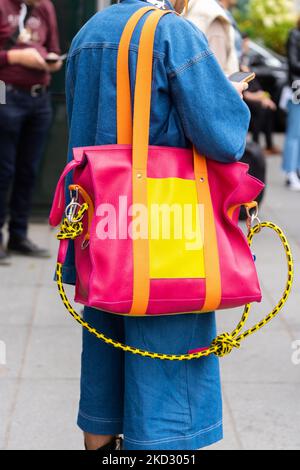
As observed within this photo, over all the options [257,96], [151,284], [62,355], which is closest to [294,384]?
[62,355]

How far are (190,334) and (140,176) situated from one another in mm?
515

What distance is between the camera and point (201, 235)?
8.93 ft

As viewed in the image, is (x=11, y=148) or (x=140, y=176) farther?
(x=11, y=148)

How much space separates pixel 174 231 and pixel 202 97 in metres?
0.38

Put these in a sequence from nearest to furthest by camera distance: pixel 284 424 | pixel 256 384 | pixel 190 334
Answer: pixel 190 334, pixel 284 424, pixel 256 384

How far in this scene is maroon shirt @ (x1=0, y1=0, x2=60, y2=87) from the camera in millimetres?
6316

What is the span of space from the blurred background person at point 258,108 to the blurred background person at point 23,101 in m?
2.33

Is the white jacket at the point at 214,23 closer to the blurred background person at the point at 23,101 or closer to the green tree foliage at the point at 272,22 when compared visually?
the blurred background person at the point at 23,101

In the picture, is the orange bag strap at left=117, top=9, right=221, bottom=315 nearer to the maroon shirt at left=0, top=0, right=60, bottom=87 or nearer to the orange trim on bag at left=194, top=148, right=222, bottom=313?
the orange trim on bag at left=194, top=148, right=222, bottom=313

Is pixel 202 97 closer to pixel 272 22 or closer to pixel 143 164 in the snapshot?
pixel 143 164

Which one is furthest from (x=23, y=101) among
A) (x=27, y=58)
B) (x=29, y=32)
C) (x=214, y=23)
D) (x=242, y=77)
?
(x=242, y=77)

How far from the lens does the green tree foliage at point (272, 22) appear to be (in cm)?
1742
